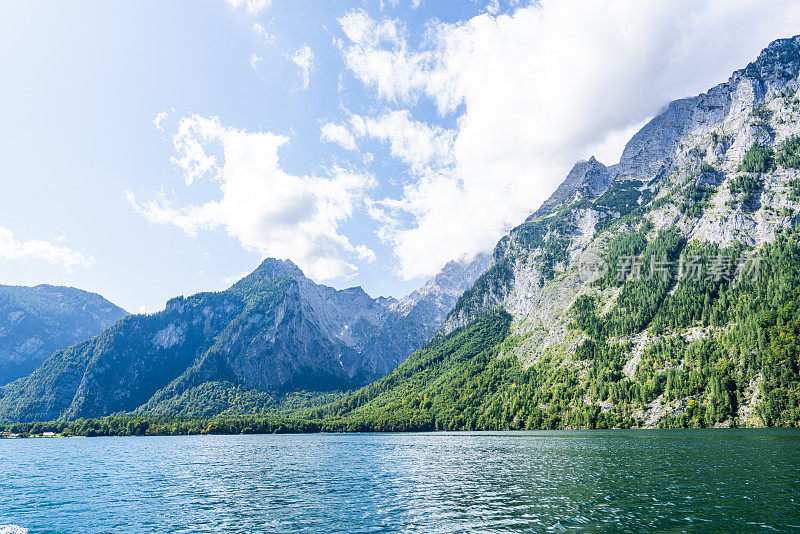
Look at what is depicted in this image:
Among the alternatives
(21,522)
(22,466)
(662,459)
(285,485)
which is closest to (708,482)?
(662,459)

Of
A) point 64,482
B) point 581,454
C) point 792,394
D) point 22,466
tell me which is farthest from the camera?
point 792,394

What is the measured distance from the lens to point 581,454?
9344cm

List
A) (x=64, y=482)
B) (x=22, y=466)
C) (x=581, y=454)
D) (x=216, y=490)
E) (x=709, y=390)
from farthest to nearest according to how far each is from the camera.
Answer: (x=709, y=390), (x=22, y=466), (x=581, y=454), (x=64, y=482), (x=216, y=490)

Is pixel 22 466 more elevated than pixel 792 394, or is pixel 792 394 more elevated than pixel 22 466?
pixel 792 394

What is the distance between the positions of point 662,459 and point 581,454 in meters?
18.7

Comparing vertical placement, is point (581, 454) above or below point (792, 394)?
below

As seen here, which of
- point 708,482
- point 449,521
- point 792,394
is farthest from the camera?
point 792,394

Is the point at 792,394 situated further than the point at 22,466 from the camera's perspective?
Yes

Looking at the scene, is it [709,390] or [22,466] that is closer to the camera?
[22,466]

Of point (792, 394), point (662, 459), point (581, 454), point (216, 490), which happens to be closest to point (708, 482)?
point (662, 459)

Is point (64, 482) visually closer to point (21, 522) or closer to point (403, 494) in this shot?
point (21, 522)

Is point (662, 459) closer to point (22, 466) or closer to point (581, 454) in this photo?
point (581, 454)

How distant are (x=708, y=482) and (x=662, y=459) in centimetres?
2928

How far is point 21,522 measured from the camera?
1742 inches
